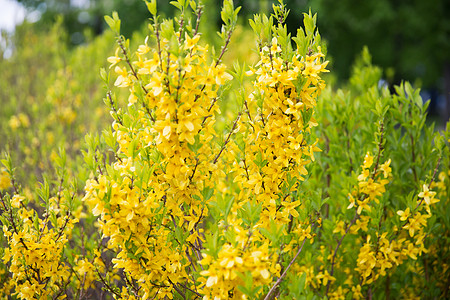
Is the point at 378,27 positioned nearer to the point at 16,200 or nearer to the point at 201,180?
the point at 201,180

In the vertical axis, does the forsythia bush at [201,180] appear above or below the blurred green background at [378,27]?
above

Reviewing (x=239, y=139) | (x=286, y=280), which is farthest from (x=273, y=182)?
(x=286, y=280)

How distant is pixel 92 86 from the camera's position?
6359mm

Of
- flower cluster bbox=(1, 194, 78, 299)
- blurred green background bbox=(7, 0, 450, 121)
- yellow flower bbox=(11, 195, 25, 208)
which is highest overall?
yellow flower bbox=(11, 195, 25, 208)

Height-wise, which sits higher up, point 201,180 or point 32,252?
point 201,180

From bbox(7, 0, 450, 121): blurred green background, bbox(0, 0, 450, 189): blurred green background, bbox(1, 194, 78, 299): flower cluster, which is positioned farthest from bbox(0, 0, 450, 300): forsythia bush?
bbox(7, 0, 450, 121): blurred green background

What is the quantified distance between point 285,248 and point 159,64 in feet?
3.91

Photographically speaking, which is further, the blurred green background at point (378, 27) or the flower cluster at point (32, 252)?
the blurred green background at point (378, 27)

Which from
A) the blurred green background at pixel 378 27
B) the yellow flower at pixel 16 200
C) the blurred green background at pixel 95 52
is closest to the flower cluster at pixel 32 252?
the yellow flower at pixel 16 200

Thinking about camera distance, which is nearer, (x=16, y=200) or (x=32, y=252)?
(x=32, y=252)

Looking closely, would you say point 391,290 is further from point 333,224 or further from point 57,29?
point 57,29

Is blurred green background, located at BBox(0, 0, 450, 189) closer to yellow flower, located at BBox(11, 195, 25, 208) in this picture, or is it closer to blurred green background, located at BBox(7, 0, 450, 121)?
blurred green background, located at BBox(7, 0, 450, 121)

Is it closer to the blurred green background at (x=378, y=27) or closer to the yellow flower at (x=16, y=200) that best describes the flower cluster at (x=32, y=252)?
the yellow flower at (x=16, y=200)

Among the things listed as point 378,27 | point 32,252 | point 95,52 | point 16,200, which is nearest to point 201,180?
point 32,252
